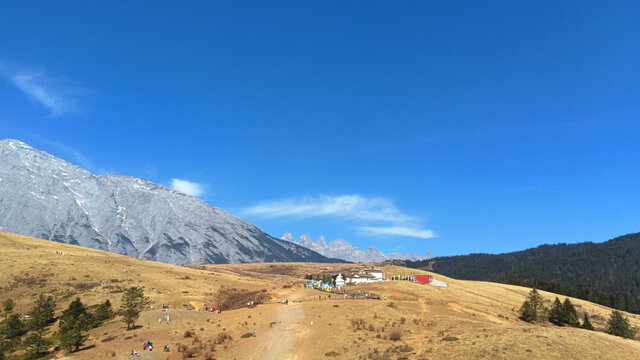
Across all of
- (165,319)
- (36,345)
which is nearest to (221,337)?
(165,319)

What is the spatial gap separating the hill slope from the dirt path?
116mm

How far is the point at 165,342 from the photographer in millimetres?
41438

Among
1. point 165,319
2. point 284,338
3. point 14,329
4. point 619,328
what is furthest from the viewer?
point 619,328

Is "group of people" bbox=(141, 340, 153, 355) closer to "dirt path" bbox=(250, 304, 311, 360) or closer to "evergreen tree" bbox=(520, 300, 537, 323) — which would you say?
"dirt path" bbox=(250, 304, 311, 360)

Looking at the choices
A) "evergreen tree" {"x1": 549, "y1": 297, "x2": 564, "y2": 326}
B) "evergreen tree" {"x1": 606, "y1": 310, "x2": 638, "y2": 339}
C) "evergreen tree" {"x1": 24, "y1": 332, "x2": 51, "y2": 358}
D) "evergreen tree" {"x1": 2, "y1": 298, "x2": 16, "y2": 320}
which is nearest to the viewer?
"evergreen tree" {"x1": 24, "y1": 332, "x2": 51, "y2": 358}

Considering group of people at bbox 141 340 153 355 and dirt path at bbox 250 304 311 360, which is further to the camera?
group of people at bbox 141 340 153 355

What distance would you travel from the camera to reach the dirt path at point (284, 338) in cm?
3775

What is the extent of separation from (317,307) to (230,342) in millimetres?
18788

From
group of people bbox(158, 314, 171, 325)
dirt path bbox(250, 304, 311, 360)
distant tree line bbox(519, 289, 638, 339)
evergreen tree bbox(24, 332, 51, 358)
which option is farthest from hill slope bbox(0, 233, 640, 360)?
evergreen tree bbox(24, 332, 51, 358)

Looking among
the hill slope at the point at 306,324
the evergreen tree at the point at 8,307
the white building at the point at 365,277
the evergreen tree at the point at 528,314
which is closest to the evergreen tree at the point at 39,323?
the evergreen tree at the point at 8,307

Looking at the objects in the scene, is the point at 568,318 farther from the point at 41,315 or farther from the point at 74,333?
the point at 41,315

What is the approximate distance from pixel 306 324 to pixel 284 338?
5.61 m

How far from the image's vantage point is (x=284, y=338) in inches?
1676

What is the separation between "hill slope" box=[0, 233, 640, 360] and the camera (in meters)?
35.2
